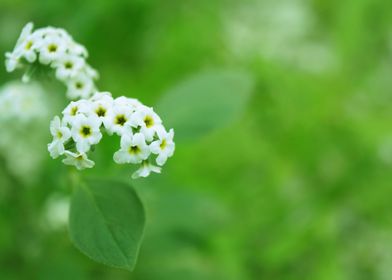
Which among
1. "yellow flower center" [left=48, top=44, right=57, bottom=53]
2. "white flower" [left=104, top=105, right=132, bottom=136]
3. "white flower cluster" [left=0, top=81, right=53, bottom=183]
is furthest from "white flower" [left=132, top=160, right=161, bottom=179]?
"white flower cluster" [left=0, top=81, right=53, bottom=183]

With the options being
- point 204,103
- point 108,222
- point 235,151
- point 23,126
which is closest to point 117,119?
point 108,222

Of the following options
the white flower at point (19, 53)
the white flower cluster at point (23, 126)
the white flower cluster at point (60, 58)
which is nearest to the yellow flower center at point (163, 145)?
the white flower cluster at point (60, 58)

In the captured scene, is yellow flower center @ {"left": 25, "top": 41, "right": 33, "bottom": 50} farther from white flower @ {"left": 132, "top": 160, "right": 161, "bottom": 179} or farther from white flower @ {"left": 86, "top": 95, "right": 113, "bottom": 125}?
white flower @ {"left": 132, "top": 160, "right": 161, "bottom": 179}

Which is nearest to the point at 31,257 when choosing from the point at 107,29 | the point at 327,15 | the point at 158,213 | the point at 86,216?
the point at 158,213

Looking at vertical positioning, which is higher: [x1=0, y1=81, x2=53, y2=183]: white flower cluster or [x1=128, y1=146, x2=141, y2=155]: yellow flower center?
[x1=0, y1=81, x2=53, y2=183]: white flower cluster

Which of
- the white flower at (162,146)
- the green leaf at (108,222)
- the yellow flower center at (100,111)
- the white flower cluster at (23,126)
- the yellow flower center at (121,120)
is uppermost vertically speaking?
the white flower cluster at (23,126)

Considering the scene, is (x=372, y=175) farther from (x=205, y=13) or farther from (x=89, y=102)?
(x=89, y=102)

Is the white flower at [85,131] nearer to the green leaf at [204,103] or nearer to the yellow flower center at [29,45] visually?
the yellow flower center at [29,45]
